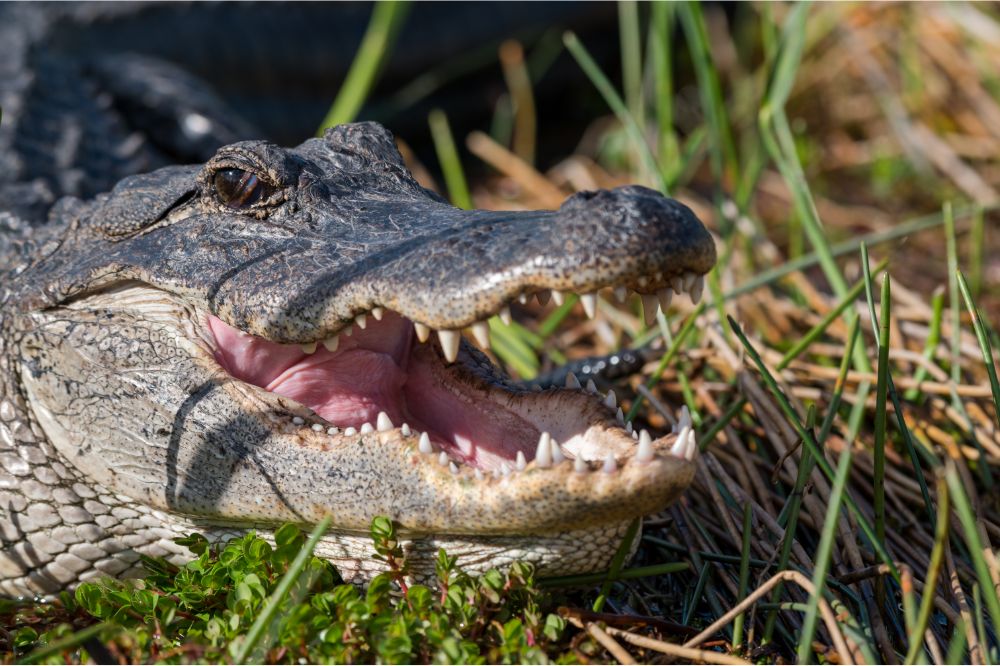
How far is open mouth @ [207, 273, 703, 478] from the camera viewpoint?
7.99 feet

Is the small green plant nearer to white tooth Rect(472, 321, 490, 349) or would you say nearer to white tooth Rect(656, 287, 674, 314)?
white tooth Rect(472, 321, 490, 349)

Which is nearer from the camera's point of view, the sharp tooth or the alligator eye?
the sharp tooth

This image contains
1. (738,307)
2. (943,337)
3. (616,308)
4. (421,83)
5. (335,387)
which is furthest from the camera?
(421,83)

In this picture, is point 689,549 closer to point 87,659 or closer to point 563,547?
point 563,547

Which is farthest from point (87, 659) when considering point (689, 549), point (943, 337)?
point (943, 337)

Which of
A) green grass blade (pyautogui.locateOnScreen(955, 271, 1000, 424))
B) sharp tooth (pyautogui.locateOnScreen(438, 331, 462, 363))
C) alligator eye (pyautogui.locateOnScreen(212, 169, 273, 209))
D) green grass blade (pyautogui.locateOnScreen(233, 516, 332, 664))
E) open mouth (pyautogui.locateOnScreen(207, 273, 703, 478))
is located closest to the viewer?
green grass blade (pyautogui.locateOnScreen(233, 516, 332, 664))

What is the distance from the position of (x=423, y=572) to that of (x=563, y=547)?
0.36 meters

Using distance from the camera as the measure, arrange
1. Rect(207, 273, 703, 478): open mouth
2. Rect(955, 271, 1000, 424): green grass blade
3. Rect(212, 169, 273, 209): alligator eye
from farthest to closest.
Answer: Rect(212, 169, 273, 209): alligator eye < Rect(955, 271, 1000, 424): green grass blade < Rect(207, 273, 703, 478): open mouth

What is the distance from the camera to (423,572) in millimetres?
2502

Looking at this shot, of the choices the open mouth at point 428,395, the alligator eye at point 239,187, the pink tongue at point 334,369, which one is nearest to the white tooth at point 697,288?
the open mouth at point 428,395

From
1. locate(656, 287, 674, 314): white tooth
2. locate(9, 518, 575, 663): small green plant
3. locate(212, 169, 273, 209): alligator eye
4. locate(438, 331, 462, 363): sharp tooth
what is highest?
locate(212, 169, 273, 209): alligator eye

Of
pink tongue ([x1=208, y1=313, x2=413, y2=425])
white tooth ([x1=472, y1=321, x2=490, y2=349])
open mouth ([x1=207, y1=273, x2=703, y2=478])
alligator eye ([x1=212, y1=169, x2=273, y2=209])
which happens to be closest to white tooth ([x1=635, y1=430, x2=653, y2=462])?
open mouth ([x1=207, y1=273, x2=703, y2=478])

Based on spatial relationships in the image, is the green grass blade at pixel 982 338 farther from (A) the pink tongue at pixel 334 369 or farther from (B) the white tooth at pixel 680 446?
(A) the pink tongue at pixel 334 369

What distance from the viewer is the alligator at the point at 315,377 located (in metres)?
2.24
